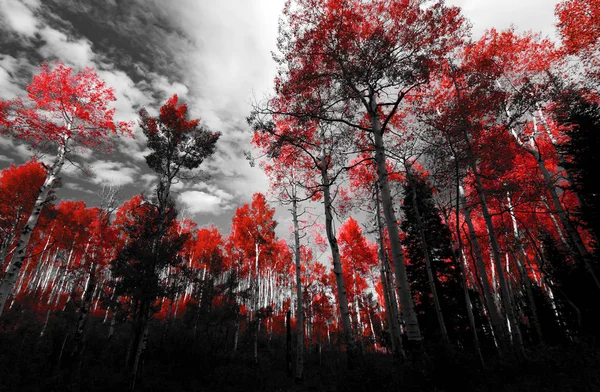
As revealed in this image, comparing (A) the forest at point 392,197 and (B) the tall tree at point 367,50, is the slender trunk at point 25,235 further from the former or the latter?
(B) the tall tree at point 367,50

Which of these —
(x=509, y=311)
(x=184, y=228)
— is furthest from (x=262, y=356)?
(x=509, y=311)

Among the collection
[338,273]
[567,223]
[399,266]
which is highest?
[567,223]

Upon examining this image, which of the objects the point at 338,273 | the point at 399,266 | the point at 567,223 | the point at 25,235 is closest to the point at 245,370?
the point at 338,273

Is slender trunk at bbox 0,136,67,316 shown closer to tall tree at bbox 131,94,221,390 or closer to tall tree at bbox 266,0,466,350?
tall tree at bbox 131,94,221,390

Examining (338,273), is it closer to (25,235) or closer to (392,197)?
(392,197)

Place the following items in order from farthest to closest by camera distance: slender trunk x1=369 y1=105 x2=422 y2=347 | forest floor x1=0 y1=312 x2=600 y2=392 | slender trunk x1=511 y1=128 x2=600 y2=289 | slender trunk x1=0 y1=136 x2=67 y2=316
Result: slender trunk x1=0 y1=136 x2=67 y2=316 < slender trunk x1=511 y1=128 x2=600 y2=289 < slender trunk x1=369 y1=105 x2=422 y2=347 < forest floor x1=0 y1=312 x2=600 y2=392

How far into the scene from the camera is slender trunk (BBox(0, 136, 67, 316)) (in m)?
7.07

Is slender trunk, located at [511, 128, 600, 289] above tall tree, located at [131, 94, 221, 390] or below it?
below

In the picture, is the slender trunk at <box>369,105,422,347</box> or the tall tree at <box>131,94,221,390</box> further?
the tall tree at <box>131,94,221,390</box>

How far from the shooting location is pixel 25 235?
767 cm

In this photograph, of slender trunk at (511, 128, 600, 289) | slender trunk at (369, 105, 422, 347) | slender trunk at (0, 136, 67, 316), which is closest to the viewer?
slender trunk at (369, 105, 422, 347)

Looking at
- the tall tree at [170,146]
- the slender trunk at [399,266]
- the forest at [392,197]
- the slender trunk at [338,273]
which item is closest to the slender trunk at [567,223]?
the forest at [392,197]

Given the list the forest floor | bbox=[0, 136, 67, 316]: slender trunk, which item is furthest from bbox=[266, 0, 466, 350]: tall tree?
bbox=[0, 136, 67, 316]: slender trunk

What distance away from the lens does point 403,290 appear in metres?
5.00
